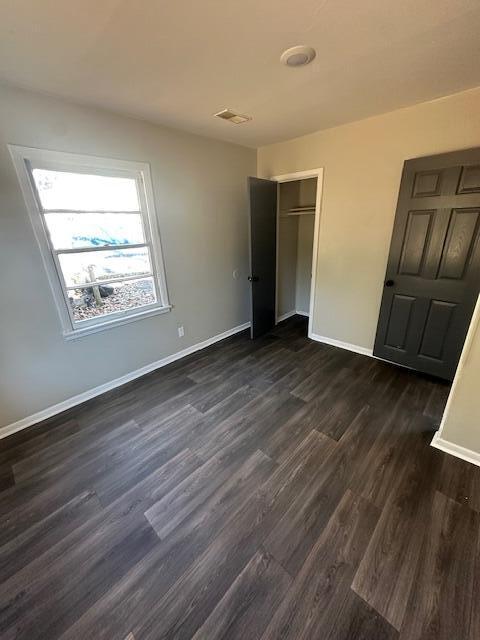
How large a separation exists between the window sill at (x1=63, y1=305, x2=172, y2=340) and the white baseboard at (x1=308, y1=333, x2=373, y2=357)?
6.64 feet

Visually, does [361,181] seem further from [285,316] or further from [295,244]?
[285,316]

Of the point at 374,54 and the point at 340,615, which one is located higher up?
the point at 374,54

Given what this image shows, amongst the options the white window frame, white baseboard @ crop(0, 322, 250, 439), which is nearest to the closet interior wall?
white baseboard @ crop(0, 322, 250, 439)

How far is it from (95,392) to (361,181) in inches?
139

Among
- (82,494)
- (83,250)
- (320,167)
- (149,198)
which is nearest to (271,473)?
(82,494)

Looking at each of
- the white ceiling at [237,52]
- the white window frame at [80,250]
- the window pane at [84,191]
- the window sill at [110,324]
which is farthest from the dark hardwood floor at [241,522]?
the white ceiling at [237,52]

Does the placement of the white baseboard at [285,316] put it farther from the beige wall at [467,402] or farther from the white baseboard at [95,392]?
the beige wall at [467,402]

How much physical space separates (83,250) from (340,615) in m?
2.87

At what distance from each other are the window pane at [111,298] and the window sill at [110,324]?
9cm

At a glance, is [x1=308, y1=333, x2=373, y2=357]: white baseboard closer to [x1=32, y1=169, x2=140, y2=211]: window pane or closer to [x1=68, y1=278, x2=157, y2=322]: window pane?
[x1=68, y1=278, x2=157, y2=322]: window pane

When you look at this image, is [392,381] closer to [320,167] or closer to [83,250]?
[320,167]

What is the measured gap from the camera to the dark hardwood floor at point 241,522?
110 cm

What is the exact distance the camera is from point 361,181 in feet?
8.94

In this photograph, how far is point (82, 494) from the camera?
5.40ft
